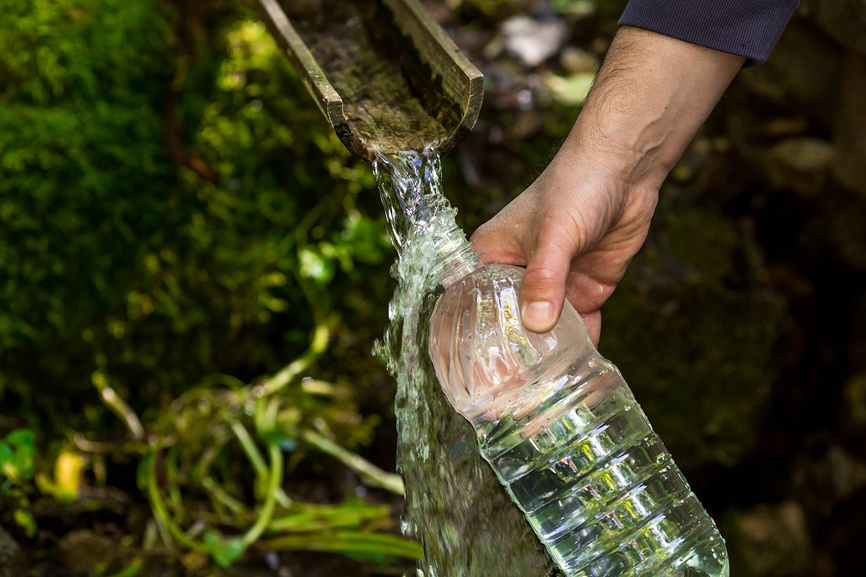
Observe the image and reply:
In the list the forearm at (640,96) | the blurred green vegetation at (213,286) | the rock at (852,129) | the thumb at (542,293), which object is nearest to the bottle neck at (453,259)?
the thumb at (542,293)

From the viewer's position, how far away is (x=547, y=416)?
53.2 inches

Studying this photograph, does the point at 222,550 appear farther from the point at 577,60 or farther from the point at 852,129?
the point at 852,129

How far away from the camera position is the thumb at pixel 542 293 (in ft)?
3.82

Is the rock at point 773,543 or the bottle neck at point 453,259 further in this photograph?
the rock at point 773,543

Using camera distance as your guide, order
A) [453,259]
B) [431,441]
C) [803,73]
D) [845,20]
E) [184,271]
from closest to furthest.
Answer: [453,259], [431,441], [845,20], [184,271], [803,73]

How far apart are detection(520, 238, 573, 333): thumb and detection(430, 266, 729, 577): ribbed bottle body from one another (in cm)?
11

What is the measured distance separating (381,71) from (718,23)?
24.7 inches

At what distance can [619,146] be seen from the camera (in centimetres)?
140

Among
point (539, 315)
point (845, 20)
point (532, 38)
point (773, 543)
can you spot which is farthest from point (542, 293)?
point (773, 543)

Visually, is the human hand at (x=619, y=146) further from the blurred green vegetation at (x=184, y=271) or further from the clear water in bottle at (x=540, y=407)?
the blurred green vegetation at (x=184, y=271)

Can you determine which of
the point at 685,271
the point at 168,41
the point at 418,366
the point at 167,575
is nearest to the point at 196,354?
the point at 167,575

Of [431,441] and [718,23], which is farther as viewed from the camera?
[431,441]

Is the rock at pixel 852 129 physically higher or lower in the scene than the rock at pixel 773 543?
higher

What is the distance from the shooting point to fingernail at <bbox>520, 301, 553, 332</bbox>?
3.82ft
